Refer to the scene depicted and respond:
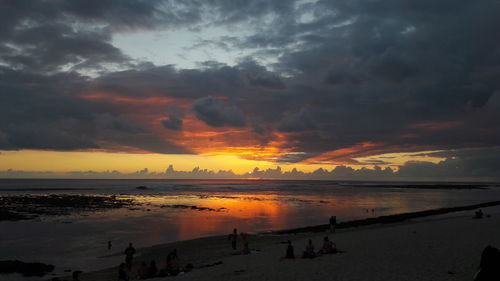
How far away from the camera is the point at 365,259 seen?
16.2 m

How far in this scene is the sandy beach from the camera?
1364 centimetres

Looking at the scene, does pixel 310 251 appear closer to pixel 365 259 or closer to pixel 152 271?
pixel 365 259

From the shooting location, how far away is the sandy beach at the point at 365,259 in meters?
13.6

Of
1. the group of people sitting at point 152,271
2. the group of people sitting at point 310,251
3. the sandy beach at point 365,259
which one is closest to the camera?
the sandy beach at point 365,259

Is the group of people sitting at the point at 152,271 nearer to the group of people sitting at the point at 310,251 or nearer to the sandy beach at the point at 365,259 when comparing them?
the sandy beach at the point at 365,259

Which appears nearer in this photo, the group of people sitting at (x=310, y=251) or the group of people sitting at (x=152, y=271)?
the group of people sitting at (x=152, y=271)

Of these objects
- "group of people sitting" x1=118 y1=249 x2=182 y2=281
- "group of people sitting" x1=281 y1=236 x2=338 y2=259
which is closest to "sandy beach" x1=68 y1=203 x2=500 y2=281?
"group of people sitting" x1=281 y1=236 x2=338 y2=259

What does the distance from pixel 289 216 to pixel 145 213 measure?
19.9 metres

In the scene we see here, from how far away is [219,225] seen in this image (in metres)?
38.0

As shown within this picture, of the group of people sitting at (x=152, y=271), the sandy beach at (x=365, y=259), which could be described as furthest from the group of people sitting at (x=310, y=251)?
the group of people sitting at (x=152, y=271)

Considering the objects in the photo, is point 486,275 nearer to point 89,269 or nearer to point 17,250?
point 89,269

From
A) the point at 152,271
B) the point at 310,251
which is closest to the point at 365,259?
the point at 310,251

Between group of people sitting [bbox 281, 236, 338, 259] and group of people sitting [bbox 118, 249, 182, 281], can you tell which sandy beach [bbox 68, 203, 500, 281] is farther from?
group of people sitting [bbox 118, 249, 182, 281]

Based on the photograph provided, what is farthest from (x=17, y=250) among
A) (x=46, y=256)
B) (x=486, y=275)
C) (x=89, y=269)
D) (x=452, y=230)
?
(x=452, y=230)
